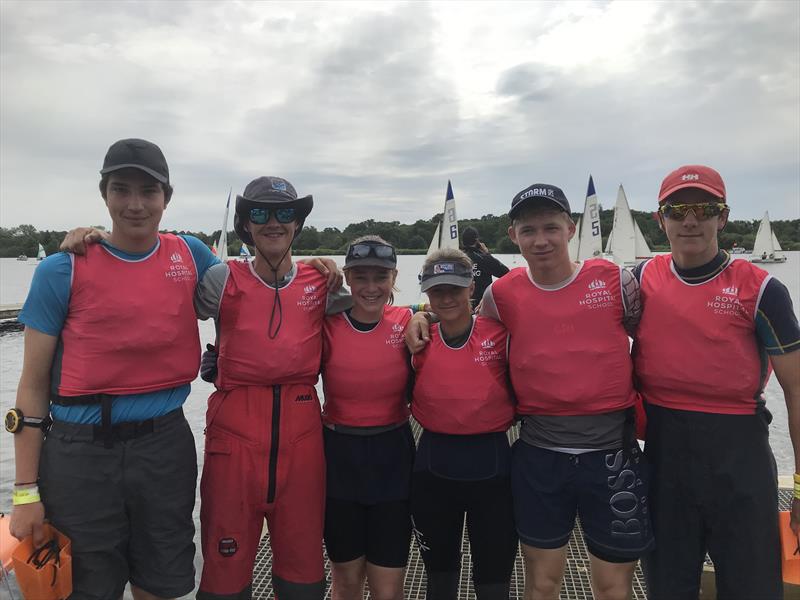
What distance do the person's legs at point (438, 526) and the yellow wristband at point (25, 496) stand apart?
1841mm

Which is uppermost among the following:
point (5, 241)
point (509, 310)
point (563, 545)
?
point (5, 241)

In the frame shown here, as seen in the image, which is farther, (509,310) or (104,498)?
(509,310)

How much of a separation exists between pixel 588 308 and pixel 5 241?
86306mm

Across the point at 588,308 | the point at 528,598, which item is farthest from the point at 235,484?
the point at 588,308

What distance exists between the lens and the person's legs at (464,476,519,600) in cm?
279

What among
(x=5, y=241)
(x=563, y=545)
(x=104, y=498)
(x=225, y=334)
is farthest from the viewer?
(x=5, y=241)

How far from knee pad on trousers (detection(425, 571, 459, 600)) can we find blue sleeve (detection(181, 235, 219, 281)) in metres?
2.13

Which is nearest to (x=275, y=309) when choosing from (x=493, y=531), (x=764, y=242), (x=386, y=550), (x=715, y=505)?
(x=386, y=550)

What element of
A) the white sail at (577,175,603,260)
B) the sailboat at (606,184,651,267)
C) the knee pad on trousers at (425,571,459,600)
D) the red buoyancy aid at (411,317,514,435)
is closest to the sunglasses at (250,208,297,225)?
the red buoyancy aid at (411,317,514,435)

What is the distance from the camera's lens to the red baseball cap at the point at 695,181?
8.75ft

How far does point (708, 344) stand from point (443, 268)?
4.48 ft

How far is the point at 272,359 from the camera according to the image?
2.81 m

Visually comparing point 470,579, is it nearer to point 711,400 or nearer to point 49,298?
point 711,400

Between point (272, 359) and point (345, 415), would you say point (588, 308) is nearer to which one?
point (345, 415)
